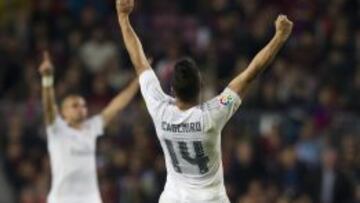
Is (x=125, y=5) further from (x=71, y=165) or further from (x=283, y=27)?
(x=71, y=165)

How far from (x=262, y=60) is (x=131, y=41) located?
95 centimetres

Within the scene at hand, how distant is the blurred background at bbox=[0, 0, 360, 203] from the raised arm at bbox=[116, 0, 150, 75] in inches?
206

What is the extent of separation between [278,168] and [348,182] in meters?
1.05

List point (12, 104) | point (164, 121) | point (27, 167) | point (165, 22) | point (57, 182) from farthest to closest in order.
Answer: point (165, 22)
point (12, 104)
point (27, 167)
point (57, 182)
point (164, 121)

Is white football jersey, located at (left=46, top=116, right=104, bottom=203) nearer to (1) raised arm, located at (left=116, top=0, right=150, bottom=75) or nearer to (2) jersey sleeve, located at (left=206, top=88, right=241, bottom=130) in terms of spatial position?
(1) raised arm, located at (left=116, top=0, right=150, bottom=75)

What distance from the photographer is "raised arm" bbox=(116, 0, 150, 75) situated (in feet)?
28.6

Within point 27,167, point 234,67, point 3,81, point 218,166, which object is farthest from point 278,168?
point 218,166

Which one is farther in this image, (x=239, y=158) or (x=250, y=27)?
(x=250, y=27)

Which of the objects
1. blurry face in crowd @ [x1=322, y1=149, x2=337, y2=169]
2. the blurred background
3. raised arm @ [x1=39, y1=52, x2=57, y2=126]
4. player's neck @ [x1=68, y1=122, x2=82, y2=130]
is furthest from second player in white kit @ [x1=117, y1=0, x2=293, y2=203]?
blurry face in crowd @ [x1=322, y1=149, x2=337, y2=169]

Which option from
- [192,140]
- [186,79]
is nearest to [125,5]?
[186,79]

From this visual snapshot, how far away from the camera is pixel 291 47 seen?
17219mm

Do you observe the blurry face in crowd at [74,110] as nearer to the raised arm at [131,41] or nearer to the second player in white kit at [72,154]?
the second player in white kit at [72,154]

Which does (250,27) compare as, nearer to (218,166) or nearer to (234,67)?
(234,67)

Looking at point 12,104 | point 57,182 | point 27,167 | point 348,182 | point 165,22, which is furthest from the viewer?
point 165,22
